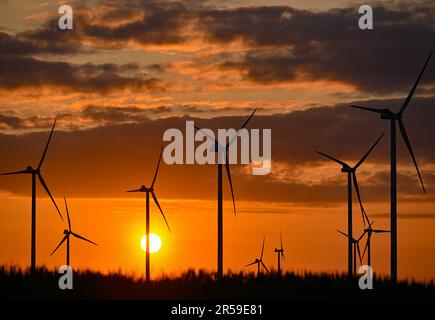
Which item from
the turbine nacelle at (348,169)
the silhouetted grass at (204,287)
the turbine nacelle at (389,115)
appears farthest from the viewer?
the turbine nacelle at (348,169)

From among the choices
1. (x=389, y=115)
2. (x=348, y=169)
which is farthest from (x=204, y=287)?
(x=348, y=169)

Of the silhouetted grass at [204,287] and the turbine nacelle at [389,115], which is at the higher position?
the turbine nacelle at [389,115]

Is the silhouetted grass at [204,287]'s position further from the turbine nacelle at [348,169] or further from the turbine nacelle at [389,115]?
the turbine nacelle at [348,169]

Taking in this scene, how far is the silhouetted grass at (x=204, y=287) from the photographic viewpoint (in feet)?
217

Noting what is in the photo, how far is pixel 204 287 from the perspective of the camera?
69.8 metres

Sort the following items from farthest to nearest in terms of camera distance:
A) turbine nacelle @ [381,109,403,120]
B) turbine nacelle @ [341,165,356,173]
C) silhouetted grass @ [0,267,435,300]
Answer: turbine nacelle @ [341,165,356,173], turbine nacelle @ [381,109,403,120], silhouetted grass @ [0,267,435,300]

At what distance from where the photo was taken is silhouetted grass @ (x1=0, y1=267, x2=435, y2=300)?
217 feet

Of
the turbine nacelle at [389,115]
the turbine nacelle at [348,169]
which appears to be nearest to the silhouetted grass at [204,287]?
the turbine nacelle at [389,115]

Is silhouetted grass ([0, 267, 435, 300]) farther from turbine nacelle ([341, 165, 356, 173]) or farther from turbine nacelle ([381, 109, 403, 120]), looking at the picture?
turbine nacelle ([341, 165, 356, 173])

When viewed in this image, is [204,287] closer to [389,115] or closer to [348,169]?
[389,115]

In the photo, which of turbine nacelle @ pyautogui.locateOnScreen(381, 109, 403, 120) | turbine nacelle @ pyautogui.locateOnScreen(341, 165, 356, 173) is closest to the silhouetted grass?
turbine nacelle @ pyautogui.locateOnScreen(381, 109, 403, 120)
